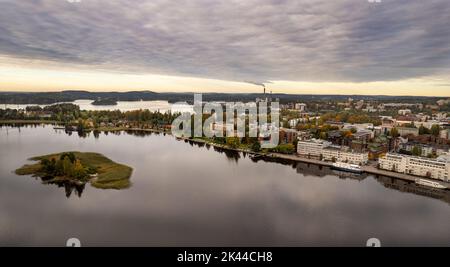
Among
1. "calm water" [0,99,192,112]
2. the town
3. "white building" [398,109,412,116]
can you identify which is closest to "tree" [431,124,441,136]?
the town

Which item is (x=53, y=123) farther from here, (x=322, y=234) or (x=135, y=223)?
(x=322, y=234)

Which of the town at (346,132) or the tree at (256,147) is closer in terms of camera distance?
the town at (346,132)

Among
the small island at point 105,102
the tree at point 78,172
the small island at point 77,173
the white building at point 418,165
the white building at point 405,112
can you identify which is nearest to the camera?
the small island at point 77,173

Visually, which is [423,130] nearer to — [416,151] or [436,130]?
[436,130]

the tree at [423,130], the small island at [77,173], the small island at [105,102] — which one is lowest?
the small island at [77,173]

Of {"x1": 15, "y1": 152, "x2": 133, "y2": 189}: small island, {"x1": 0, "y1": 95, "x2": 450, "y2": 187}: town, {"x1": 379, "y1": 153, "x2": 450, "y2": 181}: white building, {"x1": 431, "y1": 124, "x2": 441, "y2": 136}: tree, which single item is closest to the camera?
{"x1": 15, "y1": 152, "x2": 133, "y2": 189}: small island

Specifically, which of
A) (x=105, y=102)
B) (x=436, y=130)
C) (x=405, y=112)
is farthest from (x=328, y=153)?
(x=105, y=102)

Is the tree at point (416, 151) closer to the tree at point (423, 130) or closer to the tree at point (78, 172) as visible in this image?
the tree at point (423, 130)

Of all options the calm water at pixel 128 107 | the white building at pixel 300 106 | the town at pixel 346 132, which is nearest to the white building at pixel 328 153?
the town at pixel 346 132

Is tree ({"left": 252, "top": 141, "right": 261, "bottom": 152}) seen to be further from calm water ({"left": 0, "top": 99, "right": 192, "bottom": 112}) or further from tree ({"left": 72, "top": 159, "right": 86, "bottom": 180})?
calm water ({"left": 0, "top": 99, "right": 192, "bottom": 112})
